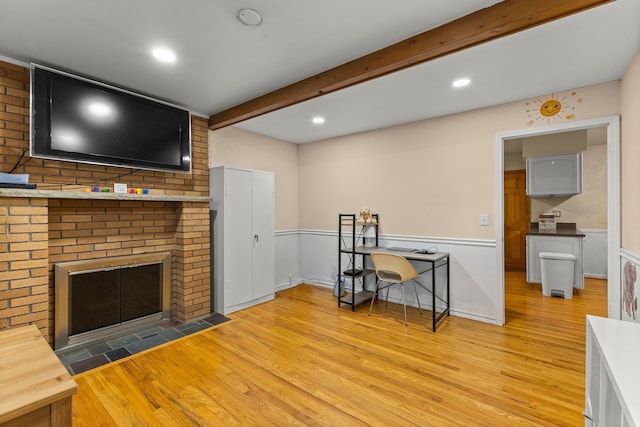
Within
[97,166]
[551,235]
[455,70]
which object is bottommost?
[551,235]

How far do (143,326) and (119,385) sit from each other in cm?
107

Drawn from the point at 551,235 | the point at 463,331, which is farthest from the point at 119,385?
the point at 551,235

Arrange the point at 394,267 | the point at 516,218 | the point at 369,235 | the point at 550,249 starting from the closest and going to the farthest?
the point at 394,267 → the point at 369,235 → the point at 550,249 → the point at 516,218

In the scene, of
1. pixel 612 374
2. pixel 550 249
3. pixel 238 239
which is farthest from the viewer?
pixel 550 249

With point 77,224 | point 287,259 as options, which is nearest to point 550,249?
point 287,259

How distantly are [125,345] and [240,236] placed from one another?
155 centimetres

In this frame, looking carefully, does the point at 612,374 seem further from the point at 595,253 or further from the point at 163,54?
the point at 595,253

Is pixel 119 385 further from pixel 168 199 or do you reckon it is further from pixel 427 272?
pixel 427 272

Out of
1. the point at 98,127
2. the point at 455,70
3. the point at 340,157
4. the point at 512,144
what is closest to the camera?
the point at 455,70

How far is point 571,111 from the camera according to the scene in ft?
9.28

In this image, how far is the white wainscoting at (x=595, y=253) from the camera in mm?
5188

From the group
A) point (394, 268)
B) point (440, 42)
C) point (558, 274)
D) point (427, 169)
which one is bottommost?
point (558, 274)

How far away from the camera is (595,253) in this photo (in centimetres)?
529

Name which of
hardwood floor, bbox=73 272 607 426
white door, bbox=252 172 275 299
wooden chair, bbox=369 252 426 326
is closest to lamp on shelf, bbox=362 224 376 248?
wooden chair, bbox=369 252 426 326
